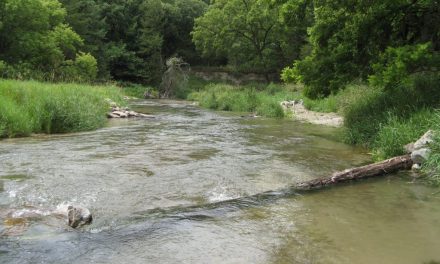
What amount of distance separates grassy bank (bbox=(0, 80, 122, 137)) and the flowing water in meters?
1.97

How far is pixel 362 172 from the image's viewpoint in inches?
309

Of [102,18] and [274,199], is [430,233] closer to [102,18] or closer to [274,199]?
[274,199]

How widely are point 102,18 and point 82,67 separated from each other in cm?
2377

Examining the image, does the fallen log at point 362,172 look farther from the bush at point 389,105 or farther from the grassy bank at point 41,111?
the grassy bank at point 41,111

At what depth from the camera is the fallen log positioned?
7.21 metres

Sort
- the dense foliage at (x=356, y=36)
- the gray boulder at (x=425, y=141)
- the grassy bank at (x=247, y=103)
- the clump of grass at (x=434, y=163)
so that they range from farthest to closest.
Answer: the grassy bank at (x=247, y=103) → the dense foliage at (x=356, y=36) → the gray boulder at (x=425, y=141) → the clump of grass at (x=434, y=163)

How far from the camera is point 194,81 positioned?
52.8m

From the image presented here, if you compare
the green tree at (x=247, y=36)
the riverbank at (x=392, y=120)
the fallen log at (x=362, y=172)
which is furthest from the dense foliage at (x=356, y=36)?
the green tree at (x=247, y=36)

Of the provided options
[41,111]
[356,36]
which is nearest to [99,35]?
[41,111]

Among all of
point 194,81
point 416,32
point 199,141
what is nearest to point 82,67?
point 194,81

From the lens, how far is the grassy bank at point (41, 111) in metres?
12.0

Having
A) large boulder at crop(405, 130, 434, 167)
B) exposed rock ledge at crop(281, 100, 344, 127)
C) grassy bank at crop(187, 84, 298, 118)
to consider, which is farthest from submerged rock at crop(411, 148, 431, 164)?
grassy bank at crop(187, 84, 298, 118)

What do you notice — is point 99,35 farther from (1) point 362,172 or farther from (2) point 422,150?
(2) point 422,150

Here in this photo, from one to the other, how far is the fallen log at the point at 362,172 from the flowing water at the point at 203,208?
229 millimetres
